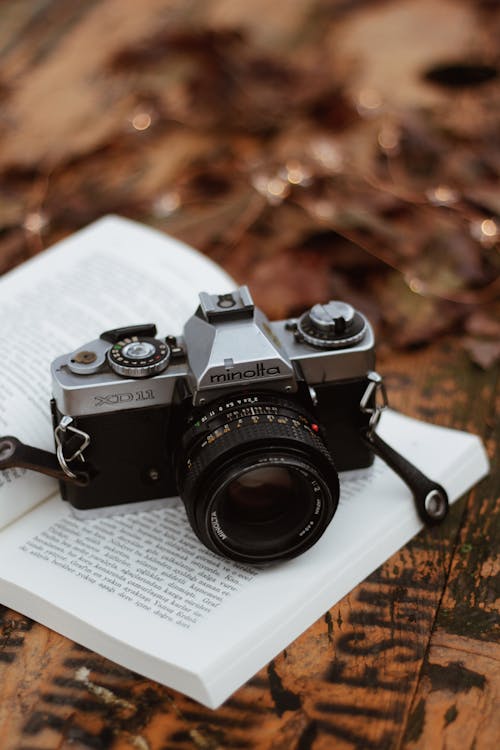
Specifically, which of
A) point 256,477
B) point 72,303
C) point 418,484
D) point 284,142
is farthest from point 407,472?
point 284,142

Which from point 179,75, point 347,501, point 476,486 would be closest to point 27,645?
point 347,501

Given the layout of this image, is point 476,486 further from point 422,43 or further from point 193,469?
point 422,43

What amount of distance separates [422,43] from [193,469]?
105 cm

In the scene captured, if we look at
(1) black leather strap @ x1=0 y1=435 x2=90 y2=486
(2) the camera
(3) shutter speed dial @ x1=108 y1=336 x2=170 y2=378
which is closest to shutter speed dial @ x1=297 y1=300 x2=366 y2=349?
(2) the camera

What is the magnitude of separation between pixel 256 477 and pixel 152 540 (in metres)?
0.10

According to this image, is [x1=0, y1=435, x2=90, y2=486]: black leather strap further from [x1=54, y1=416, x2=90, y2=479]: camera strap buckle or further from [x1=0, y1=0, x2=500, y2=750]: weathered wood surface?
[x1=0, y1=0, x2=500, y2=750]: weathered wood surface

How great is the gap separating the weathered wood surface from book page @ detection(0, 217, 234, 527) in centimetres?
12

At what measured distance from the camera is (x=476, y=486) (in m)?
0.88

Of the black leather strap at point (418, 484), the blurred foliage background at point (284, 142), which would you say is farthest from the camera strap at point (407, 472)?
the blurred foliage background at point (284, 142)

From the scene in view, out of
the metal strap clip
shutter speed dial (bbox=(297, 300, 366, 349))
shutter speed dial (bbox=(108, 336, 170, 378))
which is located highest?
shutter speed dial (bbox=(108, 336, 170, 378))

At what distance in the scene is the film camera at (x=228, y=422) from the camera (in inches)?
29.1

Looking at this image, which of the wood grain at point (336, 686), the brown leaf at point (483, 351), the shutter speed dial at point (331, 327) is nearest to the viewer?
the wood grain at point (336, 686)

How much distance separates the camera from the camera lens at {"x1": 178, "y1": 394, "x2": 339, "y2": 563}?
0.73 m

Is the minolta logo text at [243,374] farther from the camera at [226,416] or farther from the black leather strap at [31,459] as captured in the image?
the black leather strap at [31,459]
